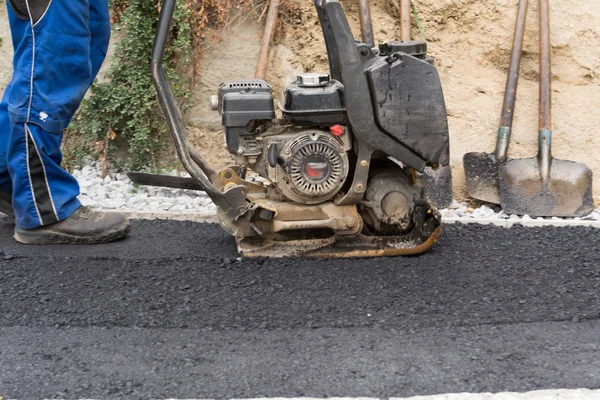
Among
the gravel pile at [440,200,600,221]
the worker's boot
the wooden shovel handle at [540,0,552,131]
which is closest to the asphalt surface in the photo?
the worker's boot

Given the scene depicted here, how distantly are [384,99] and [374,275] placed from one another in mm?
755

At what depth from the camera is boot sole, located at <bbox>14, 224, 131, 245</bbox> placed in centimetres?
369

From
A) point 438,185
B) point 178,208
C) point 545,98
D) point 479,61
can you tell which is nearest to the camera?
point 178,208

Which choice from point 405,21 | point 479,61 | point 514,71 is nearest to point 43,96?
point 405,21

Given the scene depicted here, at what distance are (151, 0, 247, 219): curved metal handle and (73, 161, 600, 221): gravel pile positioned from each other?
37.1 inches

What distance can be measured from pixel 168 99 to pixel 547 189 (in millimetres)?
2548

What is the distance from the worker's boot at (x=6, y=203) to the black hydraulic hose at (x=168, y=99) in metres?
1.05

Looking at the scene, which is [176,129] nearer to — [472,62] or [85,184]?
[85,184]

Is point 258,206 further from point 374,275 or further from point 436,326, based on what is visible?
point 436,326

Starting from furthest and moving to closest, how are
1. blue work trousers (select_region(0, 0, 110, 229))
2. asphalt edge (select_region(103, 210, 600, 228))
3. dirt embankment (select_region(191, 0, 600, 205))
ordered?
dirt embankment (select_region(191, 0, 600, 205))
asphalt edge (select_region(103, 210, 600, 228))
blue work trousers (select_region(0, 0, 110, 229))

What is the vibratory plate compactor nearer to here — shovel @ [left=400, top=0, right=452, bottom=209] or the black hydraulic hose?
the black hydraulic hose

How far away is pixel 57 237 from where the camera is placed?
3.70m

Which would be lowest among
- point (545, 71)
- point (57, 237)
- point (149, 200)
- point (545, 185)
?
point (545, 185)

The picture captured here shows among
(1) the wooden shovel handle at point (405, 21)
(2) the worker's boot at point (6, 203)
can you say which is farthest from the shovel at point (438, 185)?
(2) the worker's boot at point (6, 203)
